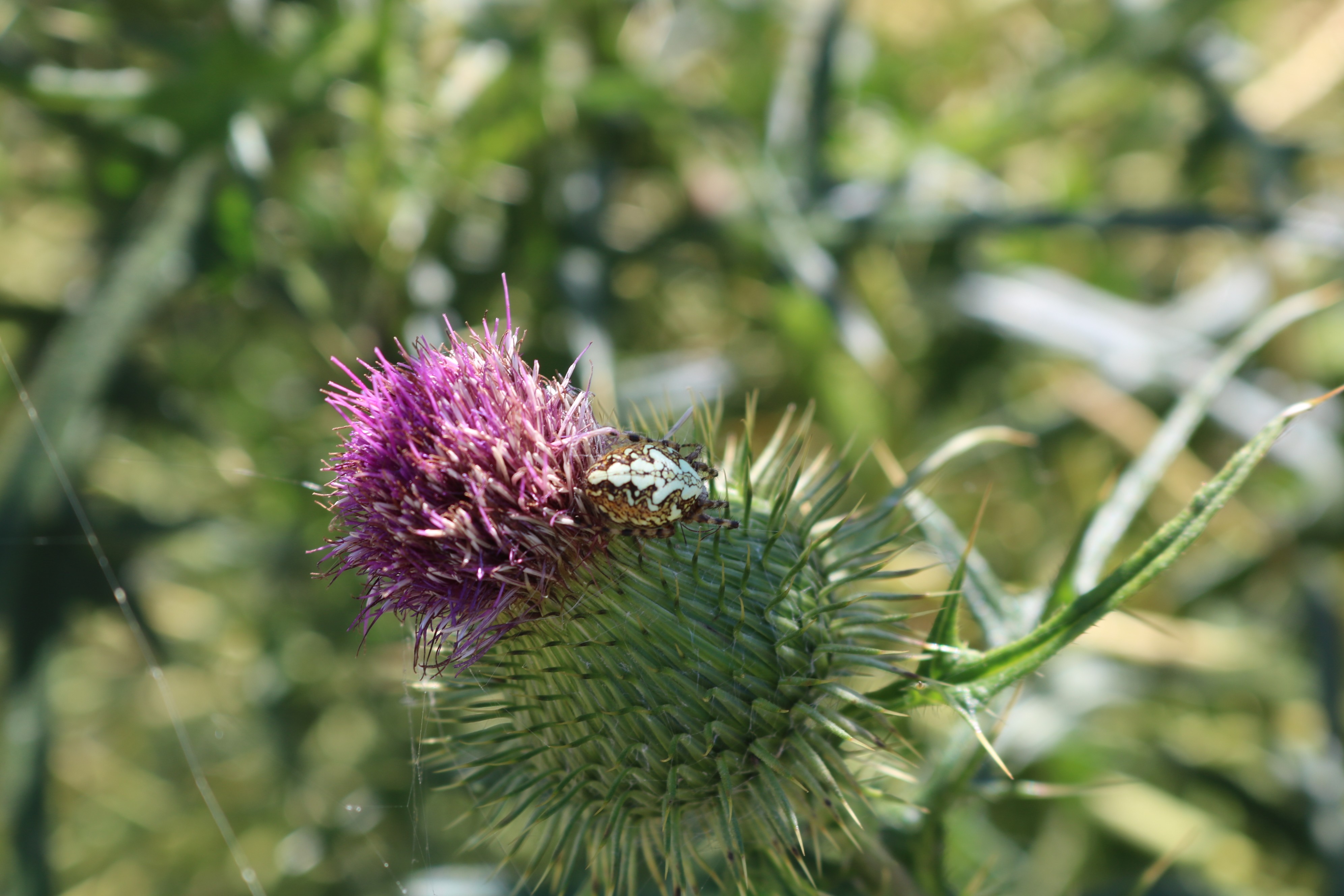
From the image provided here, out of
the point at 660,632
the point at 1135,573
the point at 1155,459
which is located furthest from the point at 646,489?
the point at 1155,459

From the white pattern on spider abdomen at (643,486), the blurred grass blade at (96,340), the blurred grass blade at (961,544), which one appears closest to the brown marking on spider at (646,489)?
the white pattern on spider abdomen at (643,486)

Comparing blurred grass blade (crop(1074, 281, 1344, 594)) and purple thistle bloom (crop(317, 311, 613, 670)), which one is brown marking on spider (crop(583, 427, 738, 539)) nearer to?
purple thistle bloom (crop(317, 311, 613, 670))

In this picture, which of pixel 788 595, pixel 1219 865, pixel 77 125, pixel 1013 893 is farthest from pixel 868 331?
pixel 77 125

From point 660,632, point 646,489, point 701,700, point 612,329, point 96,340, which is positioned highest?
point 612,329

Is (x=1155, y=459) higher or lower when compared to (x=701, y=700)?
higher

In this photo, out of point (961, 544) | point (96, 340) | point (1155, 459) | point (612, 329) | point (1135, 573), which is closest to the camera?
point (1135, 573)

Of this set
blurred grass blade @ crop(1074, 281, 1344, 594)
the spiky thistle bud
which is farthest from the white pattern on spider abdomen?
blurred grass blade @ crop(1074, 281, 1344, 594)

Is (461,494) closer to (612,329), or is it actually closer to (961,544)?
(961,544)

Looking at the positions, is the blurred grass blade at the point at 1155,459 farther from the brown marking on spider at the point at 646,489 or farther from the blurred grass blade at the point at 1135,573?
the brown marking on spider at the point at 646,489
